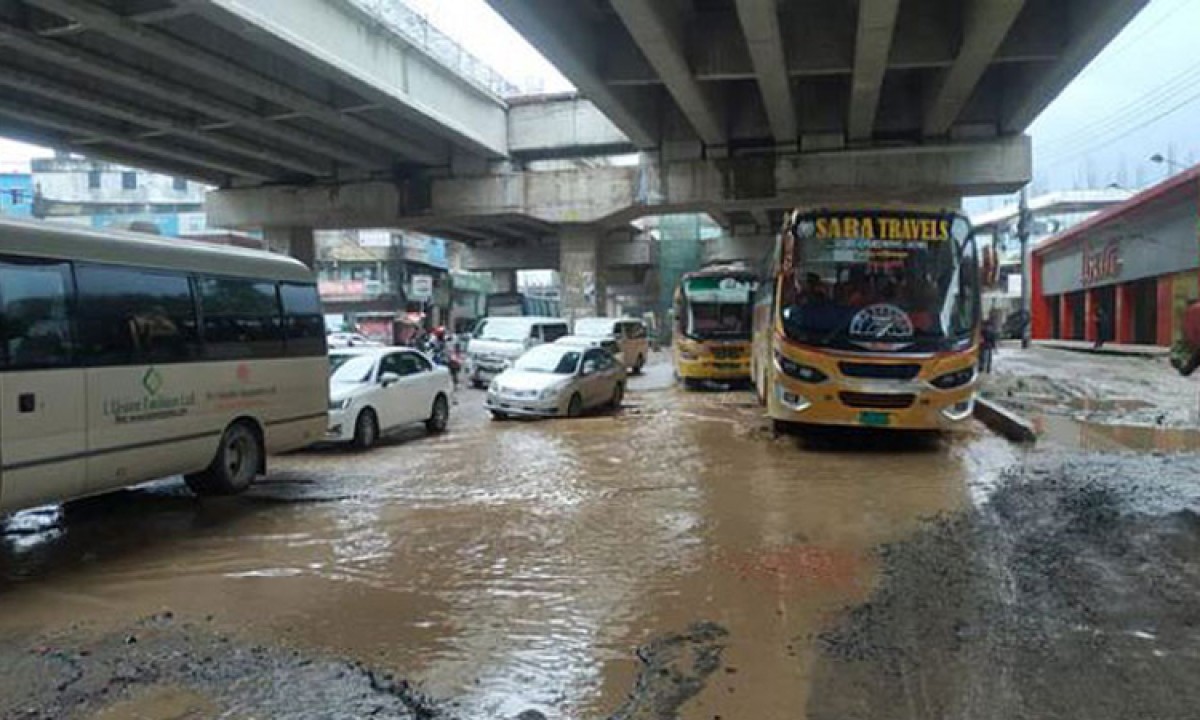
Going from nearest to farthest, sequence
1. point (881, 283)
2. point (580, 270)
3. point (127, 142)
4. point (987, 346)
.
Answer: point (881, 283)
point (127, 142)
point (987, 346)
point (580, 270)

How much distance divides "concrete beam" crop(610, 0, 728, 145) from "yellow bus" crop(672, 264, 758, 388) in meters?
5.62

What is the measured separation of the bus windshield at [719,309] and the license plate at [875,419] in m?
12.7

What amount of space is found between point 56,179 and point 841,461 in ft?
215

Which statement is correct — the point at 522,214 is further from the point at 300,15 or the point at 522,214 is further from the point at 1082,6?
the point at 1082,6

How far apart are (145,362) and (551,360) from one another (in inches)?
427

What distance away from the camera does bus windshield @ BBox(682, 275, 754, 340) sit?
25.0 m

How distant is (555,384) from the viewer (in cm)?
1756

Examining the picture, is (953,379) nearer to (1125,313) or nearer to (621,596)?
(621,596)

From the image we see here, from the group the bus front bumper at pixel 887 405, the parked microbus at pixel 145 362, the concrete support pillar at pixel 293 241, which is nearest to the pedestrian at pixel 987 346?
the bus front bumper at pixel 887 405

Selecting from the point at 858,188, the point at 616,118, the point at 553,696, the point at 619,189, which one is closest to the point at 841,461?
the point at 553,696

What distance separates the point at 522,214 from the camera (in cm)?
2806

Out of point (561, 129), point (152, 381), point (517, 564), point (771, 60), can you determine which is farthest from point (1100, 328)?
point (152, 381)

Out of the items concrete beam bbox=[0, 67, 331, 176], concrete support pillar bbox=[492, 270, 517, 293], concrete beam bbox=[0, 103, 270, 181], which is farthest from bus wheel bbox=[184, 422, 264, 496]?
concrete support pillar bbox=[492, 270, 517, 293]

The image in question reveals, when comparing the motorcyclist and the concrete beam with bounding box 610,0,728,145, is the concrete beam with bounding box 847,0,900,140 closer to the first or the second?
the concrete beam with bounding box 610,0,728,145
